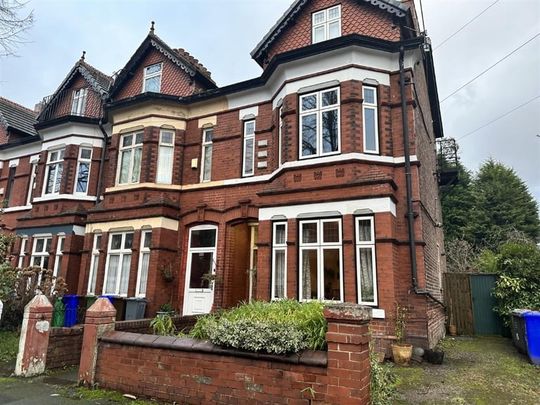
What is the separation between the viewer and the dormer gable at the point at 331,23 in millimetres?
10031

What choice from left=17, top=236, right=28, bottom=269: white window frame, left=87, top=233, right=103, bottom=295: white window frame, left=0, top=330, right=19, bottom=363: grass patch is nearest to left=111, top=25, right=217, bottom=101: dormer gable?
left=87, top=233, right=103, bottom=295: white window frame

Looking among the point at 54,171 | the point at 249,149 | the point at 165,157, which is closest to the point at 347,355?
the point at 249,149

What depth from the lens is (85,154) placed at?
49.7 feet

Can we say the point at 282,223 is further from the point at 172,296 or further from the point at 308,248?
the point at 172,296

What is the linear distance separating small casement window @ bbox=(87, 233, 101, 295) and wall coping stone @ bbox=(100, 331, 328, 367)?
7971 mm

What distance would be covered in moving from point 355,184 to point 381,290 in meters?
2.47

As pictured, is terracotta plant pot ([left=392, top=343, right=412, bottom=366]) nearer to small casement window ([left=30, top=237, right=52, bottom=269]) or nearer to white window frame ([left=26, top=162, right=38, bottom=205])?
small casement window ([left=30, top=237, right=52, bottom=269])

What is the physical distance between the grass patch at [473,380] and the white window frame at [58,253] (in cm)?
1266

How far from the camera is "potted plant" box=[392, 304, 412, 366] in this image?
24.6 feet

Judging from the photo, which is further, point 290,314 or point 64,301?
point 64,301

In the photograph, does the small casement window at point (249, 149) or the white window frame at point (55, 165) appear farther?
the white window frame at point (55, 165)

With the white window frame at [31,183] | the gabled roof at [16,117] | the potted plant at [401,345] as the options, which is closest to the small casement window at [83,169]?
the white window frame at [31,183]

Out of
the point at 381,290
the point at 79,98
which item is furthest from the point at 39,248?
the point at 381,290

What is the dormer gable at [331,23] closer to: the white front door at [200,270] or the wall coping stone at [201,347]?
the white front door at [200,270]
